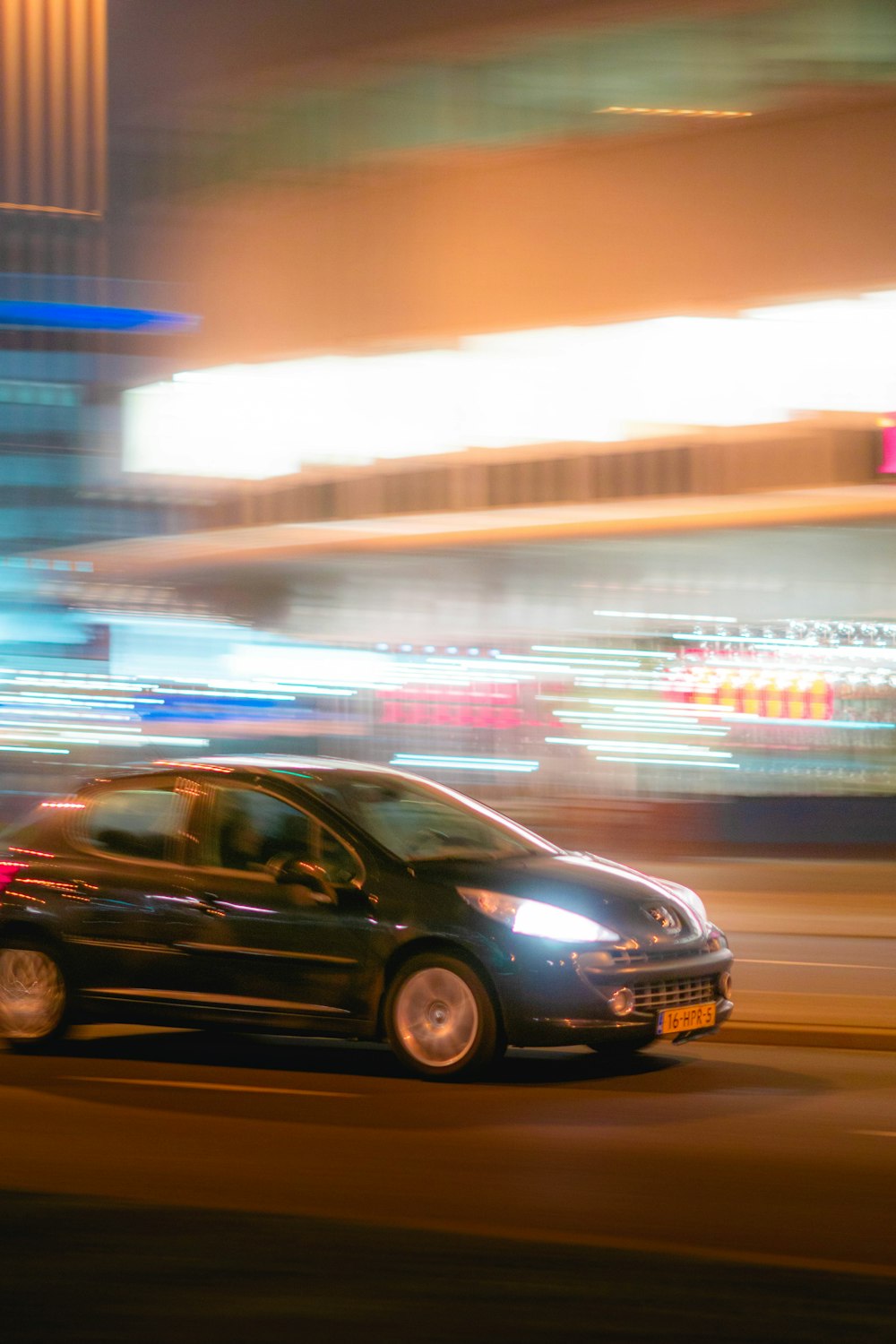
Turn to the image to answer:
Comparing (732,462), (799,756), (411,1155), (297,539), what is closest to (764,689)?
(799,756)

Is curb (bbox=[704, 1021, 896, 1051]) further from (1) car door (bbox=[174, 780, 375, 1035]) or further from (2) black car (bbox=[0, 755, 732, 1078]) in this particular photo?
(1) car door (bbox=[174, 780, 375, 1035])

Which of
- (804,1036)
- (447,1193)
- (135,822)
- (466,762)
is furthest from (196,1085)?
(466,762)

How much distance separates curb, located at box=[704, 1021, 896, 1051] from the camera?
9.12 meters

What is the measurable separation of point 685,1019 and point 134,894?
2.73 metres

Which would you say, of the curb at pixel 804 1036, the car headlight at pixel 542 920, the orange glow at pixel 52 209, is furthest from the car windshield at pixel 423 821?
the orange glow at pixel 52 209

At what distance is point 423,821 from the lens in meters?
8.91

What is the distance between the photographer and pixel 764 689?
82.7ft

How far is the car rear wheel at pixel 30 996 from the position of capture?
29.6 ft

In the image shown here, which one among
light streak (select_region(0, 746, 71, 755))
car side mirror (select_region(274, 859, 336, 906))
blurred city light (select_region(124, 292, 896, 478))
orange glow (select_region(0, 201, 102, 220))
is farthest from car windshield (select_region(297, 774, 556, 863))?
light streak (select_region(0, 746, 71, 755))

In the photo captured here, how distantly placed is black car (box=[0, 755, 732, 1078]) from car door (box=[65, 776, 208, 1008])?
0.03 feet

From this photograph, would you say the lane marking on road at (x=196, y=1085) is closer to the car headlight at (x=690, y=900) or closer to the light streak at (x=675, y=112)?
the car headlight at (x=690, y=900)

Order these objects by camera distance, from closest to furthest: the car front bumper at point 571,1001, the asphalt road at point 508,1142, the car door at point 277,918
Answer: the asphalt road at point 508,1142 < the car front bumper at point 571,1001 < the car door at point 277,918

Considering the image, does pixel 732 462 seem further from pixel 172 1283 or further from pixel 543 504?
pixel 172 1283

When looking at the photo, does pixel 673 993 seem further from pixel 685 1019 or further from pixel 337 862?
pixel 337 862
